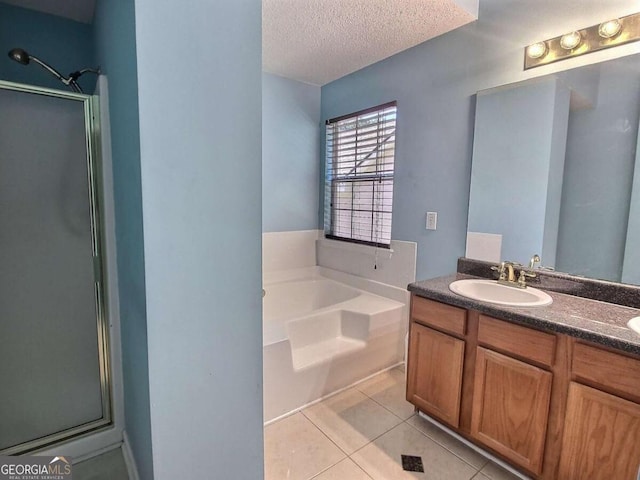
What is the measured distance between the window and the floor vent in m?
1.51

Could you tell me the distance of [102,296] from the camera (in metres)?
1.69

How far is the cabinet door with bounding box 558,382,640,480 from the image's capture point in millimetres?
1167

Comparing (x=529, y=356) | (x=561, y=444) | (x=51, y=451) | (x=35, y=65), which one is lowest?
(x=51, y=451)

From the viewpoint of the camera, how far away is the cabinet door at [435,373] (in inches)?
67.6

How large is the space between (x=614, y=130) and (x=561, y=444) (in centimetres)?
142

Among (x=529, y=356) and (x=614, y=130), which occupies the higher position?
(x=614, y=130)

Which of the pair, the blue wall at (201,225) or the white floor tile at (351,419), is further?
the white floor tile at (351,419)

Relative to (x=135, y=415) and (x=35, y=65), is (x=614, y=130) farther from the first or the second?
(x=35, y=65)

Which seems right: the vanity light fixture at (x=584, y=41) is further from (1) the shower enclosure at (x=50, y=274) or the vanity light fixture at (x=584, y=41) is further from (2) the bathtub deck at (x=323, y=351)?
(1) the shower enclosure at (x=50, y=274)

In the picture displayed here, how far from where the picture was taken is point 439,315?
1.77m

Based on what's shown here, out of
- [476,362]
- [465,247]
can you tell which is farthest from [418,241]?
[476,362]

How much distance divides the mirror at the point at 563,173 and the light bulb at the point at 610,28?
0.13 meters

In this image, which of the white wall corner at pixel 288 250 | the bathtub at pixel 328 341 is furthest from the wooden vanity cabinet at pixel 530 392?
the white wall corner at pixel 288 250

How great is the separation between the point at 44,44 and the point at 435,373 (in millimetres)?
2977
